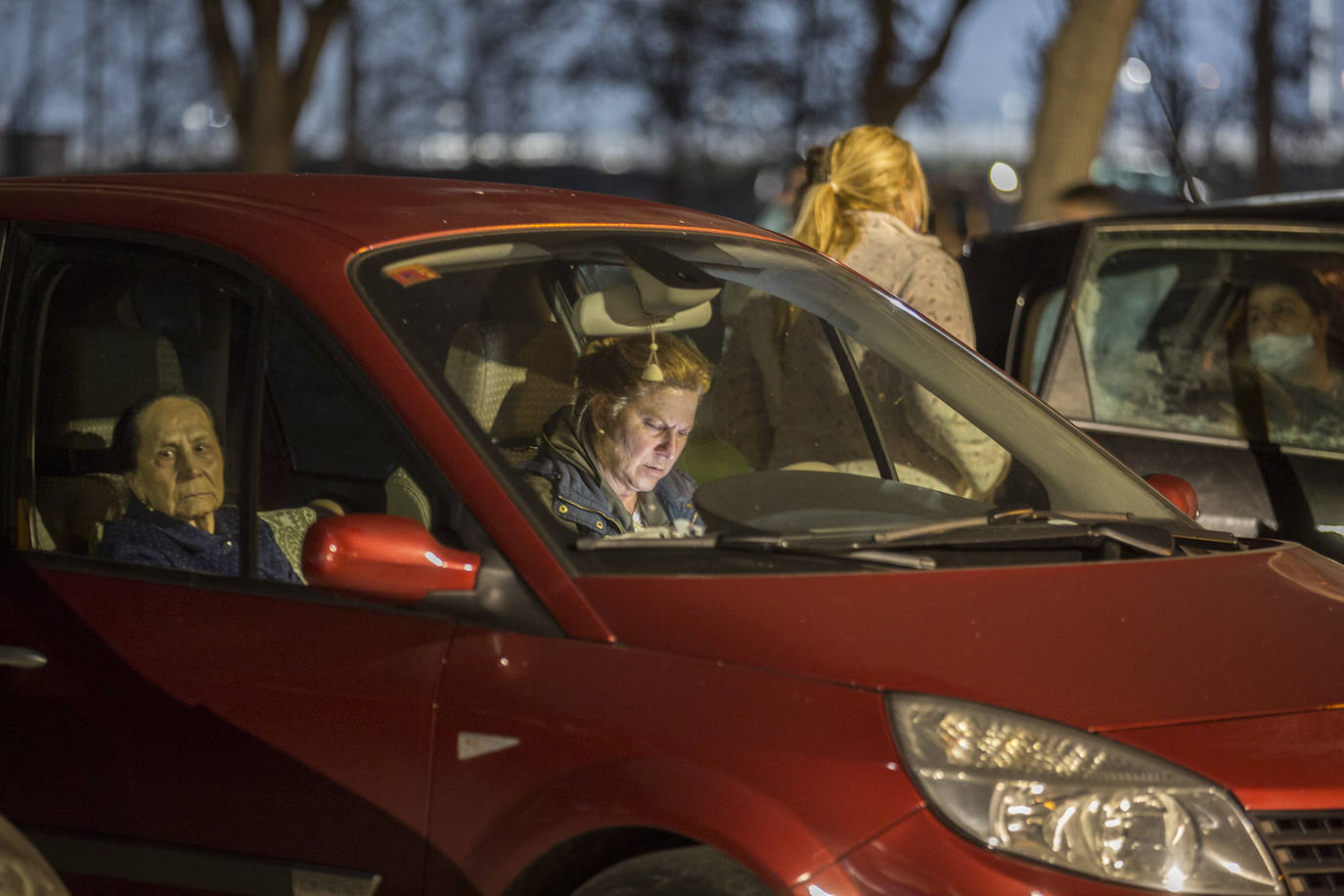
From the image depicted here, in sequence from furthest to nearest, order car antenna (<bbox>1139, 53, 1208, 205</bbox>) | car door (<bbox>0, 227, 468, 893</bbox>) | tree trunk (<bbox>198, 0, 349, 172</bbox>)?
1. tree trunk (<bbox>198, 0, 349, 172</bbox>)
2. car antenna (<bbox>1139, 53, 1208, 205</bbox>)
3. car door (<bbox>0, 227, 468, 893</bbox>)

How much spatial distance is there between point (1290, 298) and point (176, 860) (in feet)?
10.9

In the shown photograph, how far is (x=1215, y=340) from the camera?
4.99 metres

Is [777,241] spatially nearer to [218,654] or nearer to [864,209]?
[864,209]

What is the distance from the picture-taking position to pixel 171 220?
3.12m

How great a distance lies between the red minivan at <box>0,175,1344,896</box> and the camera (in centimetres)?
237

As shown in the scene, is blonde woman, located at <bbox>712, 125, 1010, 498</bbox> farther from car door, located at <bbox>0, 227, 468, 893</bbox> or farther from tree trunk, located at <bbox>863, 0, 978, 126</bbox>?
tree trunk, located at <bbox>863, 0, 978, 126</bbox>

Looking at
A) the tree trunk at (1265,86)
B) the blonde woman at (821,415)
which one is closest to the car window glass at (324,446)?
the blonde woman at (821,415)

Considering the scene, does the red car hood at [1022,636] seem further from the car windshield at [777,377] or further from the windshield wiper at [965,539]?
the car windshield at [777,377]

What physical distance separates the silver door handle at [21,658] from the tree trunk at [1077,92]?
28.4ft

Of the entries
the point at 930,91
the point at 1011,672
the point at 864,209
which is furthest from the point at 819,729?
the point at 930,91

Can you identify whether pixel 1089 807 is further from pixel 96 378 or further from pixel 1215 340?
pixel 1215 340

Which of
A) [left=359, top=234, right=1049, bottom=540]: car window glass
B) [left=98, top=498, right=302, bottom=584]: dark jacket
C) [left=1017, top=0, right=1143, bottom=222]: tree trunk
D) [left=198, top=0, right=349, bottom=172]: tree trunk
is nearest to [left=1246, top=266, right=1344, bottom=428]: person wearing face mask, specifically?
[left=359, top=234, right=1049, bottom=540]: car window glass

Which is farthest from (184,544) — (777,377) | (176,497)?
(777,377)

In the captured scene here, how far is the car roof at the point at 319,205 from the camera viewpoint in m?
3.10
